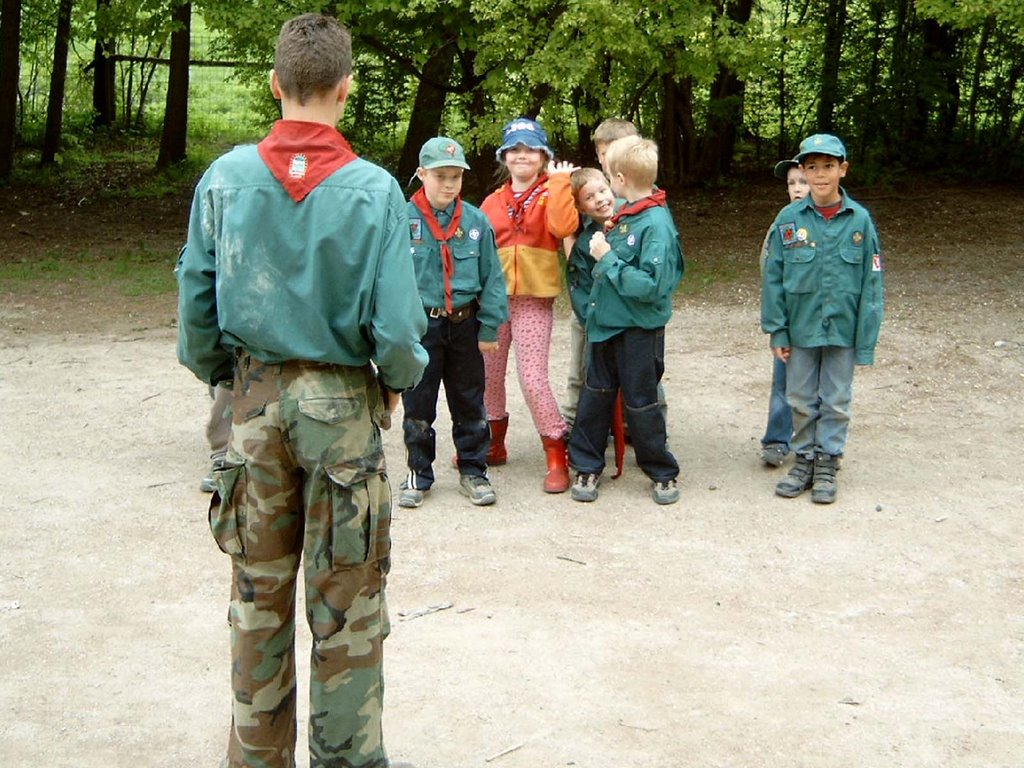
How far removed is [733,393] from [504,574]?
10.6ft

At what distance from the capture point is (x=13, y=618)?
189 inches

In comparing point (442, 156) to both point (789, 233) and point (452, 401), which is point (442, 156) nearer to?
point (452, 401)

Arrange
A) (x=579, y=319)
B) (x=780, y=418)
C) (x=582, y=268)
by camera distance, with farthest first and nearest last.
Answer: (x=780, y=418) → (x=579, y=319) → (x=582, y=268)

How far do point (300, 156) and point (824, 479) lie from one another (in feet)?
12.3

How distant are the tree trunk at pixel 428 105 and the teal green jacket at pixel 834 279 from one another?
758 centimetres

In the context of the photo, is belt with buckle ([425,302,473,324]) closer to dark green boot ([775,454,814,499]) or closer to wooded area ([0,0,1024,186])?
dark green boot ([775,454,814,499])

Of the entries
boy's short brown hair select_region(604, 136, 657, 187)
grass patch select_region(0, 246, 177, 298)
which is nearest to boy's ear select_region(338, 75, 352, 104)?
boy's short brown hair select_region(604, 136, 657, 187)

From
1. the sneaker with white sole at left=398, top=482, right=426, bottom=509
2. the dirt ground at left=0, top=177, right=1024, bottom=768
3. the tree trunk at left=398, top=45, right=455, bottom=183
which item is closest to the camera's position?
the dirt ground at left=0, top=177, right=1024, bottom=768

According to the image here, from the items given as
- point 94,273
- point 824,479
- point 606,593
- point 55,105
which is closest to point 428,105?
point 94,273

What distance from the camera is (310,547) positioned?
3268 millimetres

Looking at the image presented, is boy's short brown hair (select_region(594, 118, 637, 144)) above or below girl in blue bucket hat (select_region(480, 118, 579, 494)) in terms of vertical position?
above

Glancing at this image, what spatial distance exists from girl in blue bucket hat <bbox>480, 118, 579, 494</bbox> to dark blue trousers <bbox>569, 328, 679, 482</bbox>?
0.59 ft

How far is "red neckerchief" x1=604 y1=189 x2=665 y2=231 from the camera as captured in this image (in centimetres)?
596

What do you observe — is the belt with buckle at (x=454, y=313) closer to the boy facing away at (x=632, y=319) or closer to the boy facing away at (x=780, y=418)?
the boy facing away at (x=632, y=319)
